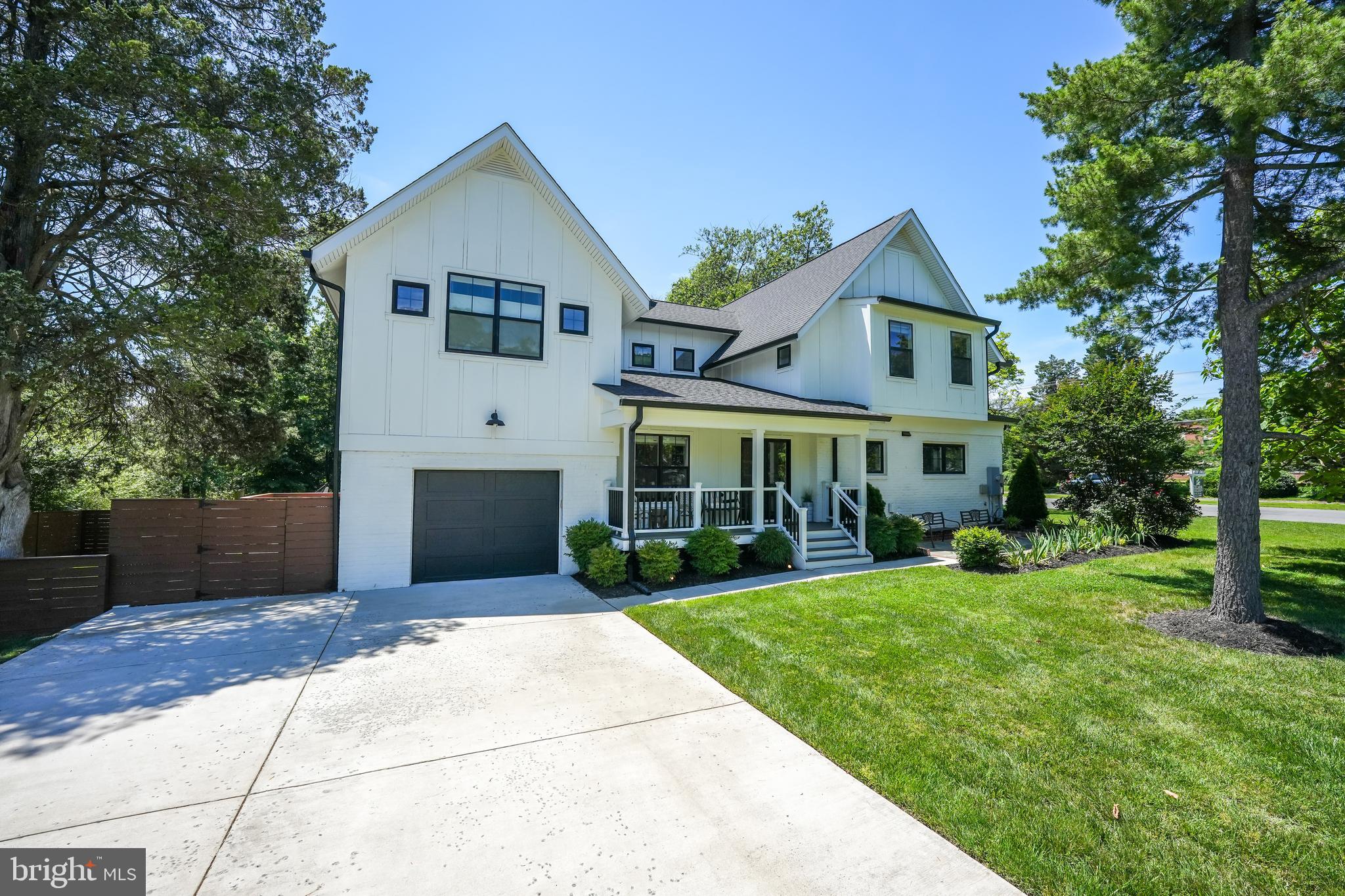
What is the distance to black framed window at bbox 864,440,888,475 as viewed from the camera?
1468 cm

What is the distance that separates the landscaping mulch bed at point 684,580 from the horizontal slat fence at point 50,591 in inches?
282

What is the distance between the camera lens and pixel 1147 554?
11000mm

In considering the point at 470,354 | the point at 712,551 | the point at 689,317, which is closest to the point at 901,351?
the point at 689,317

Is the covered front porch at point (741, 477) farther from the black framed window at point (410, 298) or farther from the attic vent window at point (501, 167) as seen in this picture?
the attic vent window at point (501, 167)

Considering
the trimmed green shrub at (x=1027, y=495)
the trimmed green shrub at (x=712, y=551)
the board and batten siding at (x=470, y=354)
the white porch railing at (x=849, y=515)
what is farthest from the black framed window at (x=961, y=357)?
the board and batten siding at (x=470, y=354)

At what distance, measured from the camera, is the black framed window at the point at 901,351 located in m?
14.1

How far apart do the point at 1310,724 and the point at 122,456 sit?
64.4 feet

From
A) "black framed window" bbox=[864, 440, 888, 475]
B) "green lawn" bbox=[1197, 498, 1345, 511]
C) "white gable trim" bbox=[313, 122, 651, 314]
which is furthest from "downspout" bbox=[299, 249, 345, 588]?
"green lawn" bbox=[1197, 498, 1345, 511]

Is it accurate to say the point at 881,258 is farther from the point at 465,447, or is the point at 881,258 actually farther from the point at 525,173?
the point at 465,447

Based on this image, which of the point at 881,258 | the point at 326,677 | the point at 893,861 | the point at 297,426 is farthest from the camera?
the point at 297,426

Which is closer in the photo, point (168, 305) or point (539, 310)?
point (168, 305)

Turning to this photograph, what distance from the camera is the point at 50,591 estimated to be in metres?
7.68

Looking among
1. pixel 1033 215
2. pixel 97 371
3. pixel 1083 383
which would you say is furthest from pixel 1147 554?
pixel 97 371

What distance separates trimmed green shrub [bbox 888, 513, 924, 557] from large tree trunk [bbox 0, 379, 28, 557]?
15.9m
